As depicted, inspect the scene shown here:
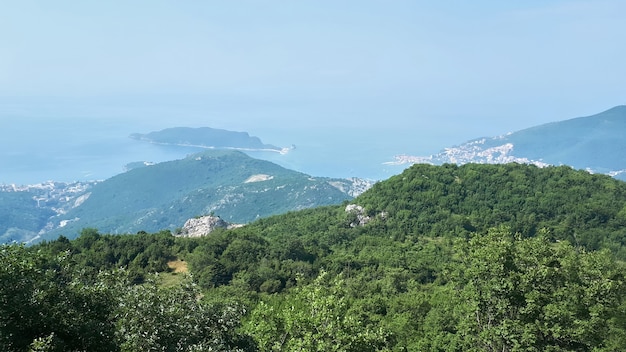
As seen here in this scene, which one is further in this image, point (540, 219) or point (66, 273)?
point (540, 219)

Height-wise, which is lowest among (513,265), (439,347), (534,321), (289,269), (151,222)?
(151,222)

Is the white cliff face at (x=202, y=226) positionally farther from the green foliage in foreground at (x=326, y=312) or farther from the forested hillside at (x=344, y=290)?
the green foliage in foreground at (x=326, y=312)

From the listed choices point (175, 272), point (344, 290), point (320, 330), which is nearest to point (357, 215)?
point (175, 272)

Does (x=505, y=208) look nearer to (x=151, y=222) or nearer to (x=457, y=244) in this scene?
(x=457, y=244)

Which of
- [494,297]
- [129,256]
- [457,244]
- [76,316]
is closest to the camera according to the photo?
[76,316]

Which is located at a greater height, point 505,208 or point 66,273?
point 66,273

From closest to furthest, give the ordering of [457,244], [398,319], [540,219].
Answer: [457,244] → [398,319] → [540,219]

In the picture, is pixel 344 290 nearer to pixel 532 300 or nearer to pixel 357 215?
pixel 532 300

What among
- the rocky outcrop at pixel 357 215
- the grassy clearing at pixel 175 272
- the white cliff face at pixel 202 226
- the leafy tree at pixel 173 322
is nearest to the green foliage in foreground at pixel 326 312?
the leafy tree at pixel 173 322

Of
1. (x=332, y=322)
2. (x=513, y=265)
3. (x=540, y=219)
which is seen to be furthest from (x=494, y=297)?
(x=540, y=219)
